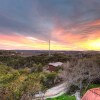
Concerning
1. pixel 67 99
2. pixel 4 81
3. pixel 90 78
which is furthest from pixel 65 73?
pixel 4 81

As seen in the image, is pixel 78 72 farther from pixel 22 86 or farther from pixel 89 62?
pixel 22 86

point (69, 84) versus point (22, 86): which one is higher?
point (22, 86)

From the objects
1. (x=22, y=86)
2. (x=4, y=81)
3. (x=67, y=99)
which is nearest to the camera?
(x=22, y=86)

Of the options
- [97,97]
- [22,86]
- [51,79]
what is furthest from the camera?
[51,79]

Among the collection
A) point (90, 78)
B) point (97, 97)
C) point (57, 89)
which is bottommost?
point (57, 89)

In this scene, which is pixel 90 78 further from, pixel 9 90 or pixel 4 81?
pixel 9 90

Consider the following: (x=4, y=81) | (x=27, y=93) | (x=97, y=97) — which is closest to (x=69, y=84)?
(x=4, y=81)

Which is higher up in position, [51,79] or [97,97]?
[97,97]

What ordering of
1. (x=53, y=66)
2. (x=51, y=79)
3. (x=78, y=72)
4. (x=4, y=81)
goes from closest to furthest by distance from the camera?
1. (x=4, y=81)
2. (x=78, y=72)
3. (x=51, y=79)
4. (x=53, y=66)

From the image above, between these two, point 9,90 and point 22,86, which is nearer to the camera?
point 9,90
